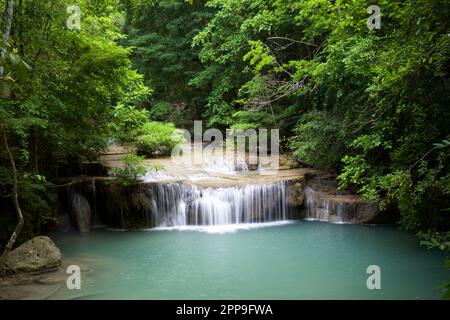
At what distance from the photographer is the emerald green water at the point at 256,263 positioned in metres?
7.36

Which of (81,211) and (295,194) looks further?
(295,194)

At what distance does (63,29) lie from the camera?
9039 millimetres

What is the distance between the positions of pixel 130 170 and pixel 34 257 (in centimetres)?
415

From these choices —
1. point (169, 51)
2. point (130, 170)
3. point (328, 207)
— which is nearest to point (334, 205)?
point (328, 207)

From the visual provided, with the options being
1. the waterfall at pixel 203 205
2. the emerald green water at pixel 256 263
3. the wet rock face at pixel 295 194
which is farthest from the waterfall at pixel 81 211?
the wet rock face at pixel 295 194

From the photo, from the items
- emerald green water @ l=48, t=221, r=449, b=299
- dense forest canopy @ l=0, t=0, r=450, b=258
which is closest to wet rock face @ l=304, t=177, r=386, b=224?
emerald green water @ l=48, t=221, r=449, b=299

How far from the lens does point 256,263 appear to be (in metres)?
8.98

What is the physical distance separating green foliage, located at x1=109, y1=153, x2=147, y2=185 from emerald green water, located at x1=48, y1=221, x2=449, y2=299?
1421 millimetres

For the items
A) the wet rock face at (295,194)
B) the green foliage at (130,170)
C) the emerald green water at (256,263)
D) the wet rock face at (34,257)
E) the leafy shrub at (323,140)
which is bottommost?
the emerald green water at (256,263)

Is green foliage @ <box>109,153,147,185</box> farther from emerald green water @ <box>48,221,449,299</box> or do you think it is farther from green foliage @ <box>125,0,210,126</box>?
green foliage @ <box>125,0,210,126</box>

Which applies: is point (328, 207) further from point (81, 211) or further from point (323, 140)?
point (81, 211)

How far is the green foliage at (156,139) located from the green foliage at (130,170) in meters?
2.70

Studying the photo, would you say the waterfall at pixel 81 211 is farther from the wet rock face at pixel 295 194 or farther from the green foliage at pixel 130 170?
the wet rock face at pixel 295 194

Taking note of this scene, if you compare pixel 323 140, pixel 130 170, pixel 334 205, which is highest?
pixel 323 140
